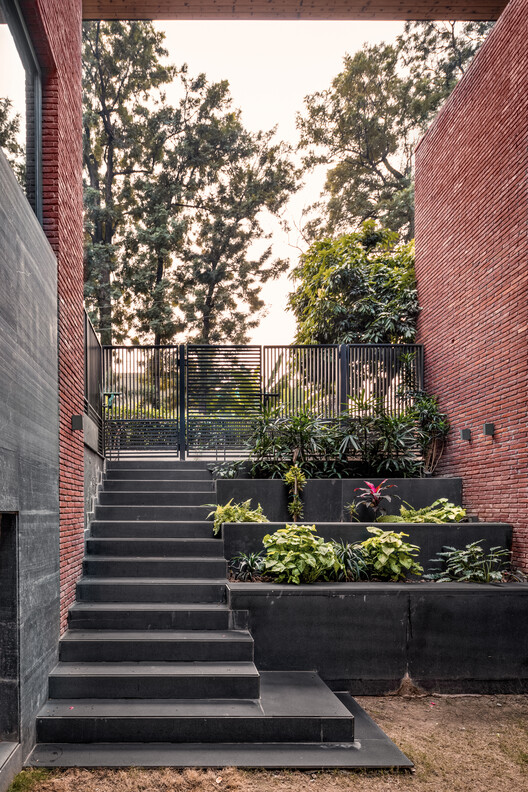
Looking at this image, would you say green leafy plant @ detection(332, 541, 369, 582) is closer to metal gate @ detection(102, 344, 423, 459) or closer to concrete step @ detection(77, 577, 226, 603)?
concrete step @ detection(77, 577, 226, 603)

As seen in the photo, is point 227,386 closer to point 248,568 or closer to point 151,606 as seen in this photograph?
point 248,568

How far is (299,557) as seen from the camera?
5.24 metres

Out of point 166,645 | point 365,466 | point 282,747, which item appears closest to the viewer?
point 282,747

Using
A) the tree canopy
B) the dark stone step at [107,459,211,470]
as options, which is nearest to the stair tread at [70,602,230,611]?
the dark stone step at [107,459,211,470]

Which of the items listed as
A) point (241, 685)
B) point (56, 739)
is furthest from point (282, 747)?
point (56, 739)

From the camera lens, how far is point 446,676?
16.2 feet

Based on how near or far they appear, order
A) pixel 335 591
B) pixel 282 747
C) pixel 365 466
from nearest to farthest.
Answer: pixel 282 747
pixel 335 591
pixel 365 466

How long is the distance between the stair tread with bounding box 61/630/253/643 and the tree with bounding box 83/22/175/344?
13302 millimetres

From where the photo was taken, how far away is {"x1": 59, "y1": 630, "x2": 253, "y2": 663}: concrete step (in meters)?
4.45

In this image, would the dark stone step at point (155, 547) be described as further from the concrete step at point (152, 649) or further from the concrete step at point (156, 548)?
the concrete step at point (152, 649)

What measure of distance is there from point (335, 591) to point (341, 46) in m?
19.0

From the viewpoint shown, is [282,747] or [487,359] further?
[487,359]

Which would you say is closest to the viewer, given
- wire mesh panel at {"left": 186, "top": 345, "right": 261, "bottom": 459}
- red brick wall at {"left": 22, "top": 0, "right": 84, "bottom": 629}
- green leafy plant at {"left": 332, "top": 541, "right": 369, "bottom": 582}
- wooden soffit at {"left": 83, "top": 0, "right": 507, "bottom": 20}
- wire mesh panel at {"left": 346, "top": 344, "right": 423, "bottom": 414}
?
red brick wall at {"left": 22, "top": 0, "right": 84, "bottom": 629}

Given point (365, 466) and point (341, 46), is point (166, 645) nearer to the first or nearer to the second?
point (365, 466)
